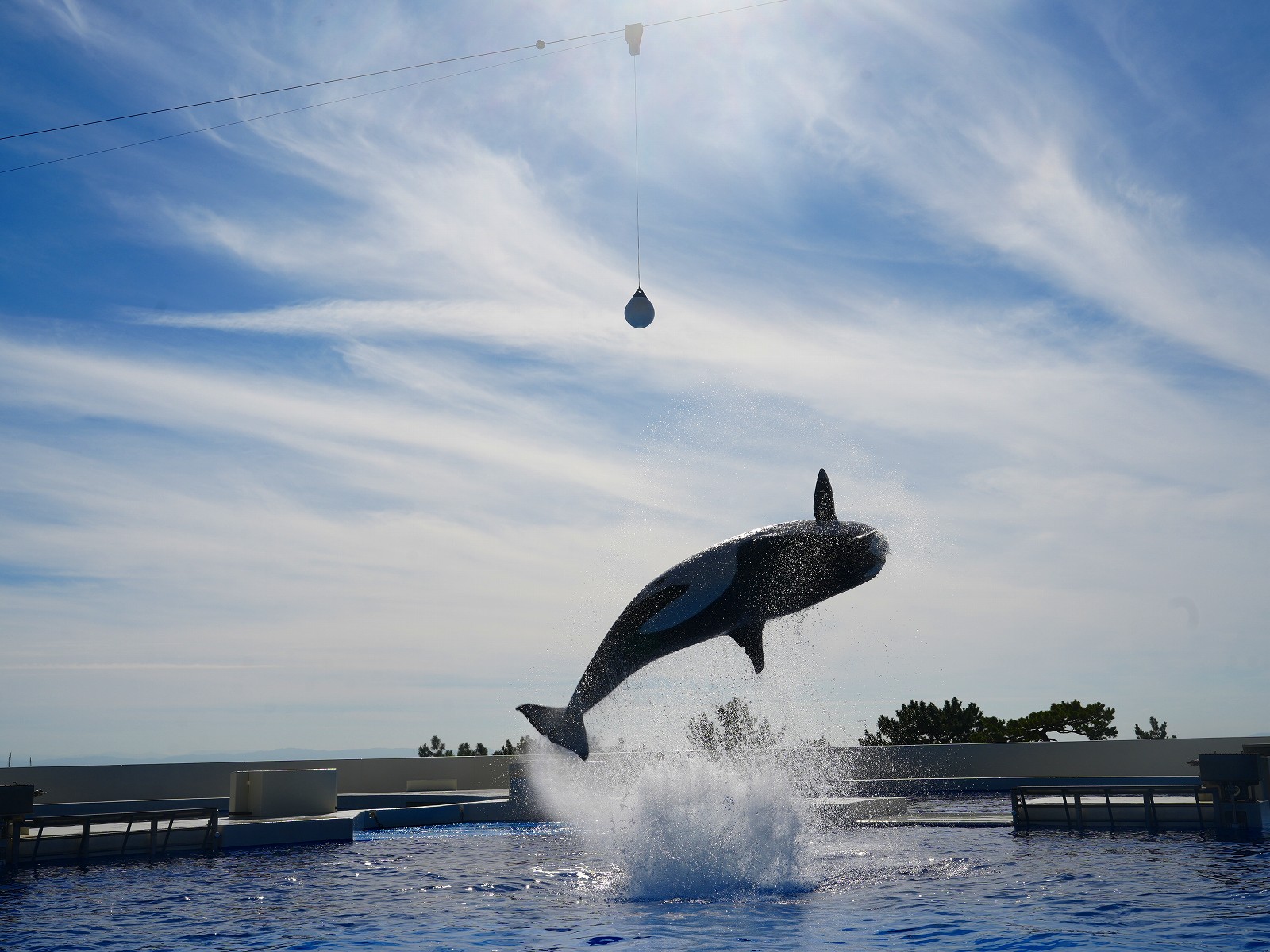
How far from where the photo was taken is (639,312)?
9.06 m

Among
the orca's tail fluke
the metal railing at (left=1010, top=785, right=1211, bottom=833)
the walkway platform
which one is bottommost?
the walkway platform

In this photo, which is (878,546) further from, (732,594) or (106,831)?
(106,831)

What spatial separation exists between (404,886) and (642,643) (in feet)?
11.7

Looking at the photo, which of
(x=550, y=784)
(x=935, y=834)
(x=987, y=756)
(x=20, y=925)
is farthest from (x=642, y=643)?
(x=987, y=756)

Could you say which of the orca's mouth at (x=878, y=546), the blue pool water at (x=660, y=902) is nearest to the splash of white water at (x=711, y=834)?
the blue pool water at (x=660, y=902)

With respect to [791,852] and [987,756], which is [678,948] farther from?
[987,756]

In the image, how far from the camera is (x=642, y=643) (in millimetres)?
9578

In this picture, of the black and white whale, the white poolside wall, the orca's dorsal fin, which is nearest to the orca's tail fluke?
Answer: the black and white whale

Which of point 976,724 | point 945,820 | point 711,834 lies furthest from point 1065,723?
point 711,834

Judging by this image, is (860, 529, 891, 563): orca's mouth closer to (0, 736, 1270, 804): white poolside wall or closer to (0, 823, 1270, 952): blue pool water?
(0, 823, 1270, 952): blue pool water

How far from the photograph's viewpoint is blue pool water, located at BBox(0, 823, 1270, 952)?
7.67 m

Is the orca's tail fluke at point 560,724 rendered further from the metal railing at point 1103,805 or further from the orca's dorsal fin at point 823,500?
the metal railing at point 1103,805

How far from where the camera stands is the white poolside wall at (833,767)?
1791cm

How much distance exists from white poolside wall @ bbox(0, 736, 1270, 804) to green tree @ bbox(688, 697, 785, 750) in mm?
1295
